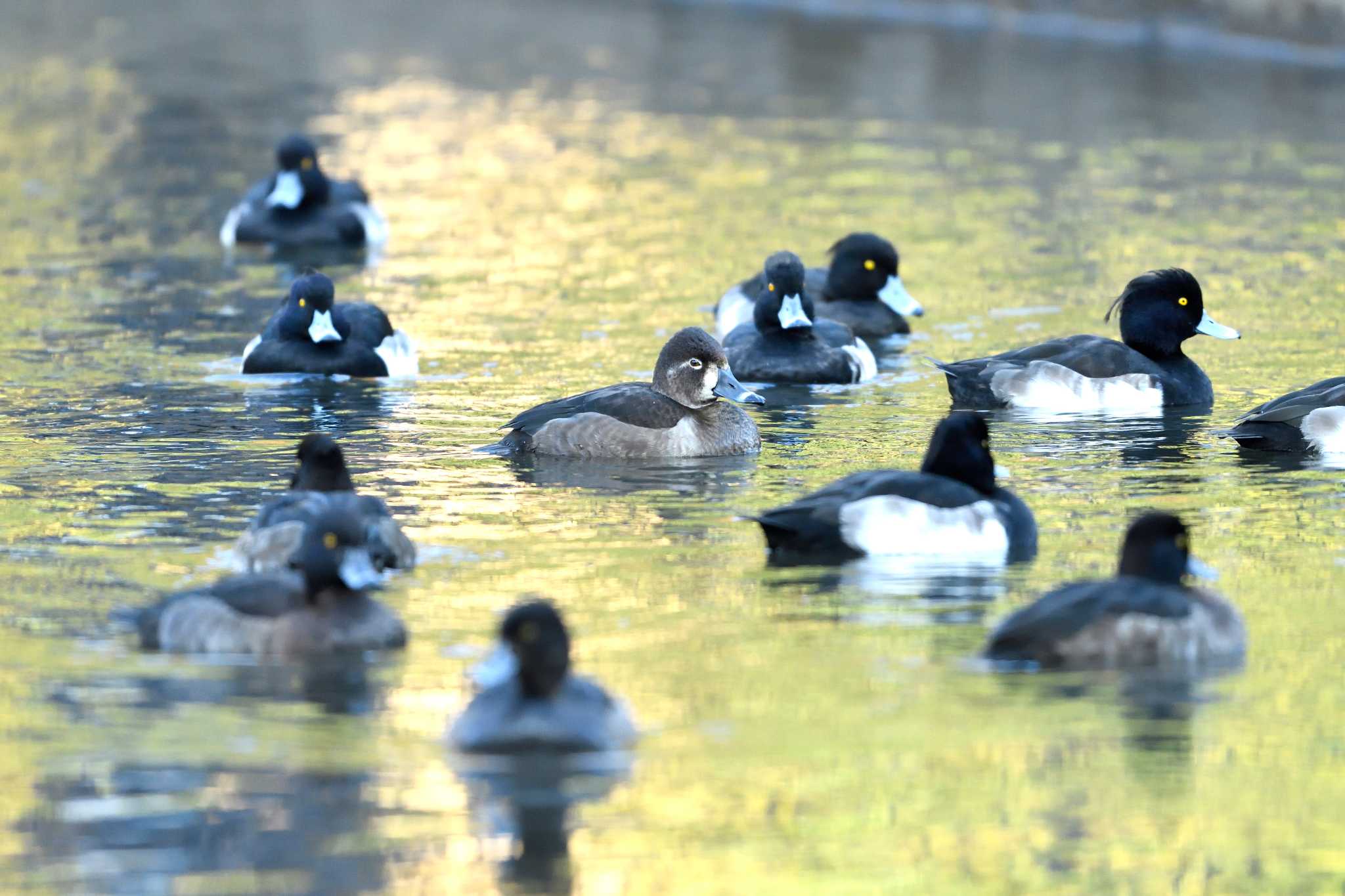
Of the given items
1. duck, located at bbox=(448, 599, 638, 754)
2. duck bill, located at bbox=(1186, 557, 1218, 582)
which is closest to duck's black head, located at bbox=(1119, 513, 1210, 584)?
duck bill, located at bbox=(1186, 557, 1218, 582)

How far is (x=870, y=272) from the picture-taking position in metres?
21.2

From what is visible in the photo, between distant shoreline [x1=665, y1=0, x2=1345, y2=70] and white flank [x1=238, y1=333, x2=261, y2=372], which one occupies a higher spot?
distant shoreline [x1=665, y1=0, x2=1345, y2=70]

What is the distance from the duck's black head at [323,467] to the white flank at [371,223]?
13.7m

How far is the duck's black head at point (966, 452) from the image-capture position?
12438 mm

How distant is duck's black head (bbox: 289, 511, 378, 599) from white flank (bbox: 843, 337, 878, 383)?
866 cm

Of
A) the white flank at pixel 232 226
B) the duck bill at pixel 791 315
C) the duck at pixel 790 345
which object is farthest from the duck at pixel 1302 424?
the white flank at pixel 232 226

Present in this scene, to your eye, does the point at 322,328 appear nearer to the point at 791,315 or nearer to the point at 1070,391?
the point at 791,315

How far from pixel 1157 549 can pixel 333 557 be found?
3523 millimetres

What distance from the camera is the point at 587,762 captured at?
9.08m

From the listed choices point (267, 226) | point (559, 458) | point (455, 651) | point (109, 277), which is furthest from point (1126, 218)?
point (455, 651)

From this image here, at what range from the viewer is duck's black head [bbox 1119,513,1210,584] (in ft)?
34.7

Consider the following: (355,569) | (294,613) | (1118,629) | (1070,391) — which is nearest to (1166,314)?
(1070,391)

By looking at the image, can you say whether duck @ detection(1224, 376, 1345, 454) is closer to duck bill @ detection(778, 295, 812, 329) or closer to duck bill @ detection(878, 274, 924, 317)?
duck bill @ detection(778, 295, 812, 329)

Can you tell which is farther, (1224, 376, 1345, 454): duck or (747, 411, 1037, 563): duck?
(1224, 376, 1345, 454): duck
